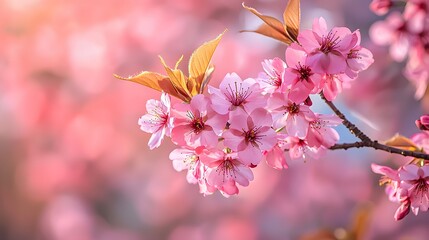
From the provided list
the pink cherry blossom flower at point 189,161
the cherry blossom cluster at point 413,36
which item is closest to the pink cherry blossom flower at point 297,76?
the pink cherry blossom flower at point 189,161

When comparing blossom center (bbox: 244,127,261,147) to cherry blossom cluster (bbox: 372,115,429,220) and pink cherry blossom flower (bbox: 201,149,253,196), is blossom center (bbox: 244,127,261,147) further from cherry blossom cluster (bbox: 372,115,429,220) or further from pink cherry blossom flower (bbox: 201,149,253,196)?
cherry blossom cluster (bbox: 372,115,429,220)

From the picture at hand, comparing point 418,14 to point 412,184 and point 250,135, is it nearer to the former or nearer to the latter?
point 412,184

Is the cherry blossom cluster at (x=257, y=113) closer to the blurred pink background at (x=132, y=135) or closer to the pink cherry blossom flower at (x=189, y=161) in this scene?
the pink cherry blossom flower at (x=189, y=161)

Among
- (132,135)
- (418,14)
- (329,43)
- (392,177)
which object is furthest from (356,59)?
(132,135)

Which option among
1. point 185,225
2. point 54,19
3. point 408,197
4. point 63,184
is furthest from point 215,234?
point 408,197

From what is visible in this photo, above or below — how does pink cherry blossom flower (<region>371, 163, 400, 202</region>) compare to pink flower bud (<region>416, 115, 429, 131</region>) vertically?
below

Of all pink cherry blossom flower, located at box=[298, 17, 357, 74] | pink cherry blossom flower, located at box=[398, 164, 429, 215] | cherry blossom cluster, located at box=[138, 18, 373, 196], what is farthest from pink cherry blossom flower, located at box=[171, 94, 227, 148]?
pink cherry blossom flower, located at box=[398, 164, 429, 215]

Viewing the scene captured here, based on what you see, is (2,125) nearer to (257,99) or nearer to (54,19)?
(54,19)
